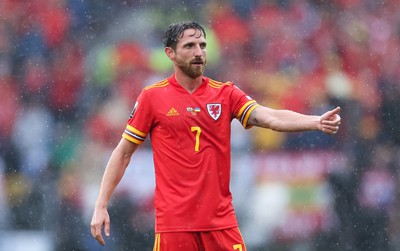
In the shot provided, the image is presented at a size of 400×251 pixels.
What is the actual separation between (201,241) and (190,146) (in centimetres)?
57

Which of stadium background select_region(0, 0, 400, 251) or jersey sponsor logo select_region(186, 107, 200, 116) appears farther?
stadium background select_region(0, 0, 400, 251)

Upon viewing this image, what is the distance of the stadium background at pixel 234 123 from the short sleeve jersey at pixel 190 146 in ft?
10.3

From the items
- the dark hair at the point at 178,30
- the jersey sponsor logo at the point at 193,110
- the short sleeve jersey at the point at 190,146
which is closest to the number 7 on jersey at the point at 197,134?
the short sleeve jersey at the point at 190,146

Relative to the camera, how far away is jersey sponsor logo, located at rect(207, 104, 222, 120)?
4906 millimetres

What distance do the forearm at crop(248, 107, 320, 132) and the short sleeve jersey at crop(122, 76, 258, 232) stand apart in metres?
0.06

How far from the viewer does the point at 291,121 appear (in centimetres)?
485

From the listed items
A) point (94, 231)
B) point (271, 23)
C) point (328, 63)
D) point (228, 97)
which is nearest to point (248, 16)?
point (271, 23)

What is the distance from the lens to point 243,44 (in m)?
8.34

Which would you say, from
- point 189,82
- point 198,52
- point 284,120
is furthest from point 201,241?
point 198,52

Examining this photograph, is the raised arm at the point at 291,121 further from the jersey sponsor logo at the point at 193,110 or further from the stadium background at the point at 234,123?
the stadium background at the point at 234,123

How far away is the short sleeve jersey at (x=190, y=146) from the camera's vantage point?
477cm

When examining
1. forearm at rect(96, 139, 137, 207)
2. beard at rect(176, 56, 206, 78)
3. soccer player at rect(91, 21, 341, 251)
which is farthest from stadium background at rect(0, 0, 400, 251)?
beard at rect(176, 56, 206, 78)

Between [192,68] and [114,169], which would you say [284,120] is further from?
[114,169]

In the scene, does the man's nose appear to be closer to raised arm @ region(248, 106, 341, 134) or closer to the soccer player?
the soccer player
